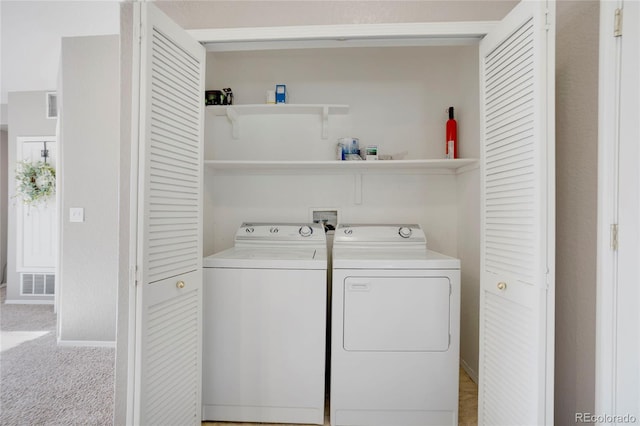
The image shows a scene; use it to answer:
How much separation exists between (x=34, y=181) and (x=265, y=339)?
13.5ft

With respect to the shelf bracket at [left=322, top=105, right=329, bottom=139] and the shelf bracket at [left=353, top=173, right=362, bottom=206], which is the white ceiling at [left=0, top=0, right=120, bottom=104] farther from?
the shelf bracket at [left=353, top=173, right=362, bottom=206]

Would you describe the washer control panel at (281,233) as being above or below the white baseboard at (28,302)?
above

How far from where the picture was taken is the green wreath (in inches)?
151

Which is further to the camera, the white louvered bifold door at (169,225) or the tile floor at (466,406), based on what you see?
the tile floor at (466,406)

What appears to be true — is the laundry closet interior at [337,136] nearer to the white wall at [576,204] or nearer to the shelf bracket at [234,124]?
the shelf bracket at [234,124]

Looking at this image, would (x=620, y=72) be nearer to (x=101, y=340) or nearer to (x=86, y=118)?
(x=86, y=118)

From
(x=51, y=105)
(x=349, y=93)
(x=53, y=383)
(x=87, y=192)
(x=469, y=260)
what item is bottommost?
(x=53, y=383)

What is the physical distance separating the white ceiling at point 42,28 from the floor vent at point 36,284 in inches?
95.6

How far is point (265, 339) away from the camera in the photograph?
171 centimetres

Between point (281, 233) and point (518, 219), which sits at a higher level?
point (518, 219)

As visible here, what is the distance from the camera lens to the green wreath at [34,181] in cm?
383

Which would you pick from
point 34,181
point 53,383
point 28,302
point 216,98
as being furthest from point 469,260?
point 28,302

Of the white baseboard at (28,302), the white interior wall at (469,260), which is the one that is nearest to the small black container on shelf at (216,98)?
the white interior wall at (469,260)

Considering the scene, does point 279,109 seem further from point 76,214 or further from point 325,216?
point 76,214
